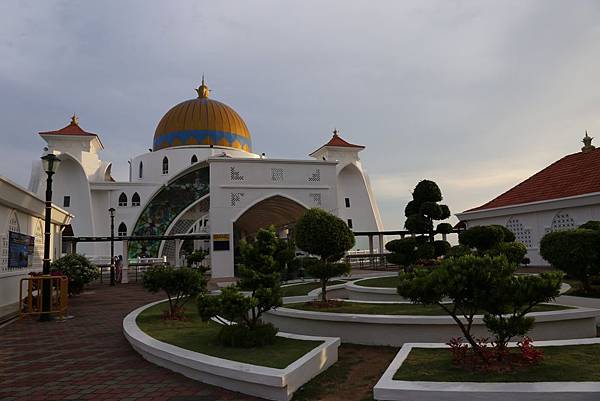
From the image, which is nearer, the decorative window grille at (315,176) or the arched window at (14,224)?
the arched window at (14,224)

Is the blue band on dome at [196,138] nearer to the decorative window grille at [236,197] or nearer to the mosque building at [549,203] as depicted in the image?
the decorative window grille at [236,197]

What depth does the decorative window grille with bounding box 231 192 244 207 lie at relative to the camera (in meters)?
20.9

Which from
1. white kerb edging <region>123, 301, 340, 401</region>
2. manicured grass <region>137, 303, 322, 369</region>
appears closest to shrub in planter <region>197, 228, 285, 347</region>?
manicured grass <region>137, 303, 322, 369</region>

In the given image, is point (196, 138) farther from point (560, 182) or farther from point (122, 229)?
point (560, 182)

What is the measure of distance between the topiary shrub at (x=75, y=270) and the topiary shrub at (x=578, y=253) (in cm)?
1277

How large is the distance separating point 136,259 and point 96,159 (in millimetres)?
10558

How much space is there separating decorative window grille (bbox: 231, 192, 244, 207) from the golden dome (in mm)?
16723

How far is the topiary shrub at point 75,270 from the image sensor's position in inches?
531

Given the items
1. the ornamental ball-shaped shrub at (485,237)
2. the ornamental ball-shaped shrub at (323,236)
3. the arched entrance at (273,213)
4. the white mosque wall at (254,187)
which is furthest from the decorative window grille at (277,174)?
the ornamental ball-shaped shrub at (323,236)

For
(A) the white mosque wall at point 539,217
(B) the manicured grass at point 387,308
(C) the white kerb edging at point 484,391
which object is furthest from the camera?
(A) the white mosque wall at point 539,217

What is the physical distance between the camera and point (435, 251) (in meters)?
12.6

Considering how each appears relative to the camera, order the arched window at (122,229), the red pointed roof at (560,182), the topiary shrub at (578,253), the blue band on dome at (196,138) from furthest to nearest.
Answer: the blue band on dome at (196,138) → the arched window at (122,229) → the red pointed roof at (560,182) → the topiary shrub at (578,253)

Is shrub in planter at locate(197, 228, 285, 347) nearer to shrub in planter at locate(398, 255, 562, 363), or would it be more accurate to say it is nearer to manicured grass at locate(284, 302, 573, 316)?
manicured grass at locate(284, 302, 573, 316)

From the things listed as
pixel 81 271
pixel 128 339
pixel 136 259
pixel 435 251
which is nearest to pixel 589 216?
pixel 435 251
